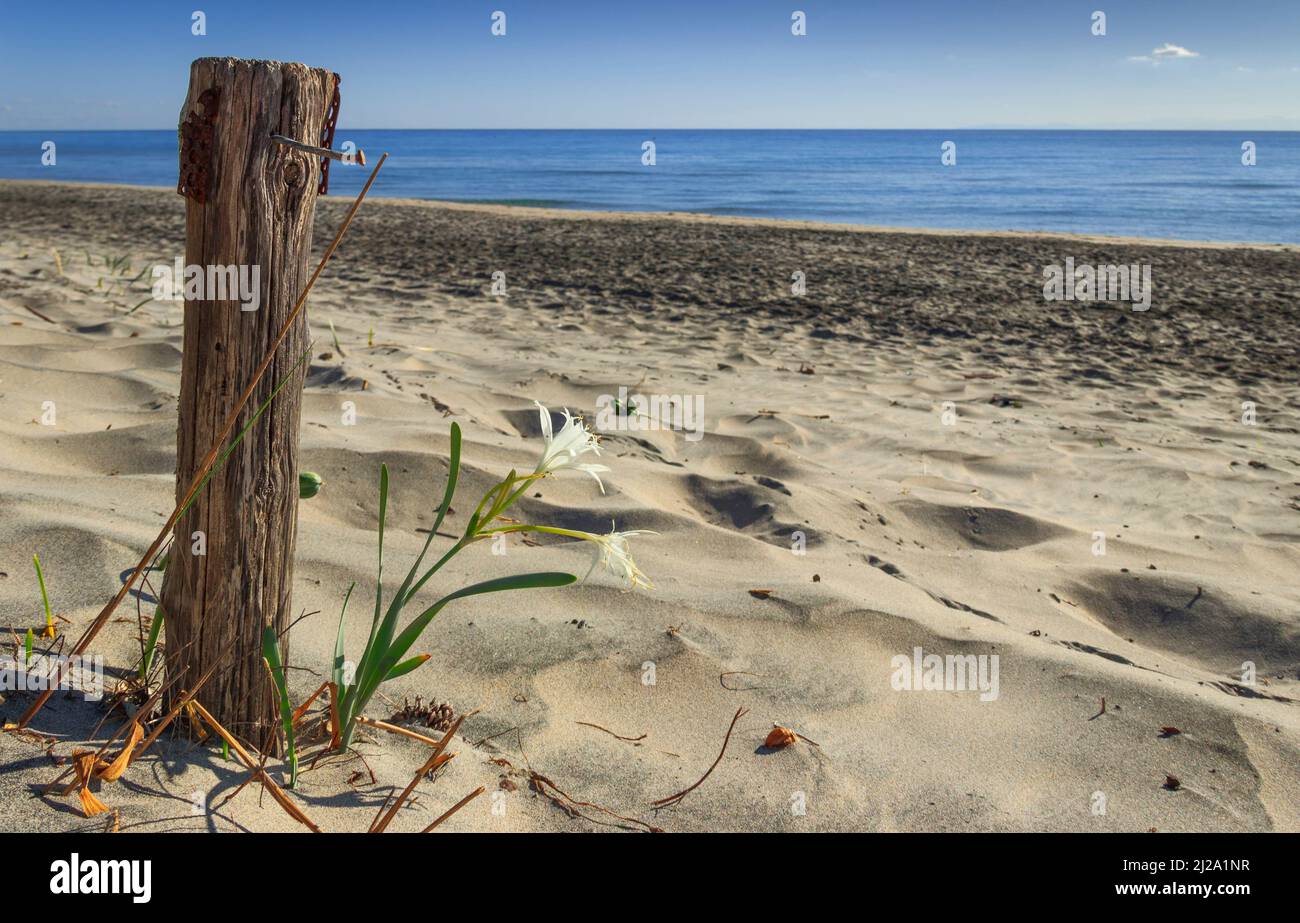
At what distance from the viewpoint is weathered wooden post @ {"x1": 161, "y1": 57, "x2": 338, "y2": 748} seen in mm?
1812

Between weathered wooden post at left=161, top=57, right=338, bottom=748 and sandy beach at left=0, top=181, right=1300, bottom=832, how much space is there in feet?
0.75

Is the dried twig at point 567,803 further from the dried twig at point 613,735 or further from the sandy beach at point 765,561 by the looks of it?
the dried twig at point 613,735

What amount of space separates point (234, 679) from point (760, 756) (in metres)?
1.27

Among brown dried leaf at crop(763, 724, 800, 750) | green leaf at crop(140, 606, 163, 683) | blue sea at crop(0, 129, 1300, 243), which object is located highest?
blue sea at crop(0, 129, 1300, 243)

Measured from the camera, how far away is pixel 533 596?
323 cm

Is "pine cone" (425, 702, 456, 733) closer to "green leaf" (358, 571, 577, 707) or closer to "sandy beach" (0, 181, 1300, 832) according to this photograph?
"sandy beach" (0, 181, 1300, 832)

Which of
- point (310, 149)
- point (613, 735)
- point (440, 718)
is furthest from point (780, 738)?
point (310, 149)

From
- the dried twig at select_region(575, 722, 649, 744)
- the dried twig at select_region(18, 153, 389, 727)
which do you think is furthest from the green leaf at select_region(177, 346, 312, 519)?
the dried twig at select_region(575, 722, 649, 744)

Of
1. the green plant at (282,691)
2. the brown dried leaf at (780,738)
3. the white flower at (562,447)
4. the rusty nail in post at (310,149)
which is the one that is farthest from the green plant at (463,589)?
the brown dried leaf at (780,738)

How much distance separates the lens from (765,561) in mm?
3615

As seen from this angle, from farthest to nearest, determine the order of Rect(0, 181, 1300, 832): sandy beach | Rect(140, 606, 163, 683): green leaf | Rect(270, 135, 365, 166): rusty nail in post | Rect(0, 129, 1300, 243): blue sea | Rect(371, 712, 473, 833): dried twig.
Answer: Rect(0, 129, 1300, 243): blue sea → Rect(0, 181, 1300, 832): sandy beach → Rect(140, 606, 163, 683): green leaf → Rect(371, 712, 473, 833): dried twig → Rect(270, 135, 365, 166): rusty nail in post

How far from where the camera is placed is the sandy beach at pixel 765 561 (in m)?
2.33

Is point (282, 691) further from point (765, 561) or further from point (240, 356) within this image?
point (765, 561)

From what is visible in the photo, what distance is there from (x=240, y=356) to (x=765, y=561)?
7.13ft
